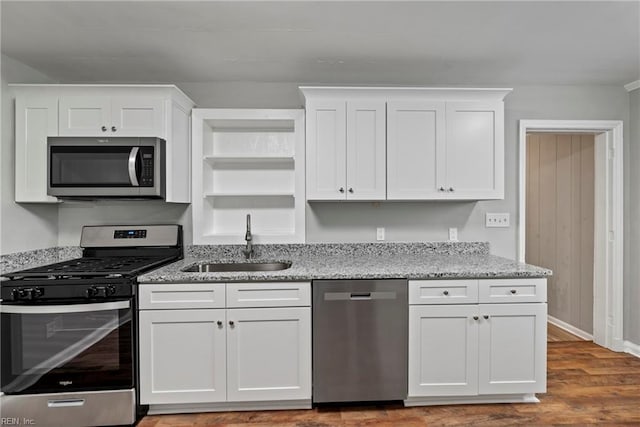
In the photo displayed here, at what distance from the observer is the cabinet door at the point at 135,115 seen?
98.4 inches

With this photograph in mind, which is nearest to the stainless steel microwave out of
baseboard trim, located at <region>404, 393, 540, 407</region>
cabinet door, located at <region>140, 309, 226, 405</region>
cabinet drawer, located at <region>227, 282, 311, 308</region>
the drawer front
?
cabinet door, located at <region>140, 309, 226, 405</region>

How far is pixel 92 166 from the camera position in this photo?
8.10 feet

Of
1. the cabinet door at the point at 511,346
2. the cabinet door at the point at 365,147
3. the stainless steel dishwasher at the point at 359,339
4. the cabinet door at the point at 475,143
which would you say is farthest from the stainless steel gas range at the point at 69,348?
the cabinet door at the point at 475,143

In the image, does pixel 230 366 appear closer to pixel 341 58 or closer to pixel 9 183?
pixel 9 183

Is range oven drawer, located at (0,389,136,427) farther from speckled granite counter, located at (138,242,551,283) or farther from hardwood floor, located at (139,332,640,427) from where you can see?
speckled granite counter, located at (138,242,551,283)

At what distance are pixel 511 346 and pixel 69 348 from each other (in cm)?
261

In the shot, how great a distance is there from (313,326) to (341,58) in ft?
5.86

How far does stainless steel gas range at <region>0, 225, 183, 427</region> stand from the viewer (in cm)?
202

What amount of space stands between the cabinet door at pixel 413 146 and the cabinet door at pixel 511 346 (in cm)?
97

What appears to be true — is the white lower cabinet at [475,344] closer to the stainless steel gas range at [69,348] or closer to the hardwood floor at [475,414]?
the hardwood floor at [475,414]

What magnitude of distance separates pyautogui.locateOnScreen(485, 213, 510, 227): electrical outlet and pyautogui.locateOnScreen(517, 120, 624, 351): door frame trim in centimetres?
13

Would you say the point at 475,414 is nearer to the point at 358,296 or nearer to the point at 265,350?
the point at 358,296

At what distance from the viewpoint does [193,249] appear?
9.53 feet

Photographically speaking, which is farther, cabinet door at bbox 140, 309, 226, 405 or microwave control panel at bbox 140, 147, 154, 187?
microwave control panel at bbox 140, 147, 154, 187
